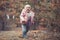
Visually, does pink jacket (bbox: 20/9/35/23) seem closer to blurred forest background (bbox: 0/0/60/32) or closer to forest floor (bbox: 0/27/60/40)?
blurred forest background (bbox: 0/0/60/32)

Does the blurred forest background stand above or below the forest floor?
above

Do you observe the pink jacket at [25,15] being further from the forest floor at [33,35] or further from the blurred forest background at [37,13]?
the forest floor at [33,35]

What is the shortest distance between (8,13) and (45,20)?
2.11ft

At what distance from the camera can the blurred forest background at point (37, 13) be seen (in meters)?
3.09

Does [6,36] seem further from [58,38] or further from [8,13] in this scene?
[58,38]

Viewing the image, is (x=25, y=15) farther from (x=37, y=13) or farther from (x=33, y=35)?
(x=33, y=35)

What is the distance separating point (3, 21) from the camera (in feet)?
10.1

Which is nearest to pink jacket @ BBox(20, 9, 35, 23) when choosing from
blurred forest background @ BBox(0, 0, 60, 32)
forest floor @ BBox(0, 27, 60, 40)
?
blurred forest background @ BBox(0, 0, 60, 32)

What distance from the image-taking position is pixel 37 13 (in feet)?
10.2

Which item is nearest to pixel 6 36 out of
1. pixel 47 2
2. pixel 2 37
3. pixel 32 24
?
pixel 2 37

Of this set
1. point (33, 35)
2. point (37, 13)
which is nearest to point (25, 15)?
point (37, 13)

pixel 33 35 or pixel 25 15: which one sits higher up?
pixel 25 15

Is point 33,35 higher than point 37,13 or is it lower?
lower

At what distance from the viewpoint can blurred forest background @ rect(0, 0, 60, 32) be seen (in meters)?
3.09
